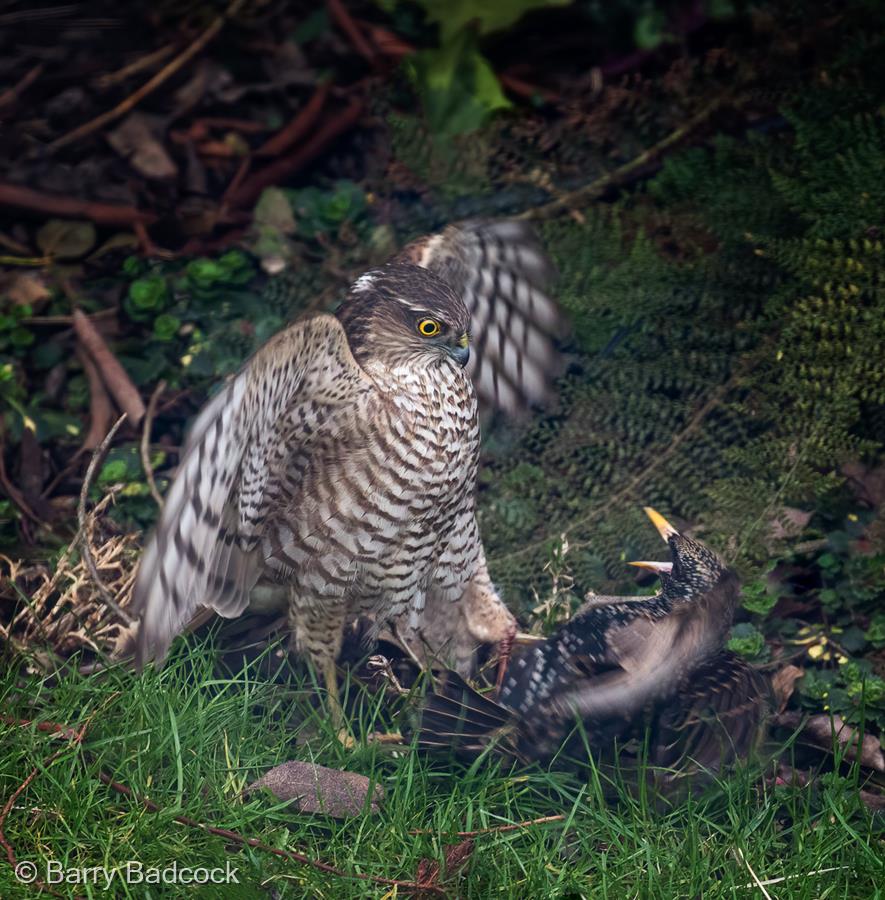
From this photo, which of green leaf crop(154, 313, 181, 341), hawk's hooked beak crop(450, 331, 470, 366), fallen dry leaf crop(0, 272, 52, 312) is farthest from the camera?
fallen dry leaf crop(0, 272, 52, 312)

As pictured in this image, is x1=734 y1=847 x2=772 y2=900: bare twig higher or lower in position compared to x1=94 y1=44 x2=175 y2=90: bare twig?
lower

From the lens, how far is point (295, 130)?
3.91 metres

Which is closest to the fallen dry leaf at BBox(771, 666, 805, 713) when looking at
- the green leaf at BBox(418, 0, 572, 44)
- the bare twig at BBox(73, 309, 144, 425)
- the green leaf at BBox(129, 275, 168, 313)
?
the bare twig at BBox(73, 309, 144, 425)

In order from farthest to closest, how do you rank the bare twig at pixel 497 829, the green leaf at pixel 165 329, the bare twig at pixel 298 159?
the bare twig at pixel 298 159 < the green leaf at pixel 165 329 < the bare twig at pixel 497 829

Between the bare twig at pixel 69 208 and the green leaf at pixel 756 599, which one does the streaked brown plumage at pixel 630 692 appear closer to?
the green leaf at pixel 756 599

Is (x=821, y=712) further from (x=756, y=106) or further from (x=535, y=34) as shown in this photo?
(x=535, y=34)

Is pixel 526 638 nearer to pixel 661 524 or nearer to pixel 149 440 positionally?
pixel 661 524

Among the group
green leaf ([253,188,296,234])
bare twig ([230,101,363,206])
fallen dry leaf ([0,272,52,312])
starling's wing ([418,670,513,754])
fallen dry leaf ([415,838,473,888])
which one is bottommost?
fallen dry leaf ([415,838,473,888])

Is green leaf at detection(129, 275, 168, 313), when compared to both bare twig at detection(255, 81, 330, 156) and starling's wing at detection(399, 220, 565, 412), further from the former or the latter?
starling's wing at detection(399, 220, 565, 412)

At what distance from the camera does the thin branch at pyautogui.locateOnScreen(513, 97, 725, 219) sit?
353 centimetres

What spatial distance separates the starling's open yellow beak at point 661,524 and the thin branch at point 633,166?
1076 mm

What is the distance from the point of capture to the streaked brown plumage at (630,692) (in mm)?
2602

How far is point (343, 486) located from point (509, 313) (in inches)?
30.5

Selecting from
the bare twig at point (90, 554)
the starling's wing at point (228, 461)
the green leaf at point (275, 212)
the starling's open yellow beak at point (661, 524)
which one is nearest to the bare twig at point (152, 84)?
the green leaf at point (275, 212)
